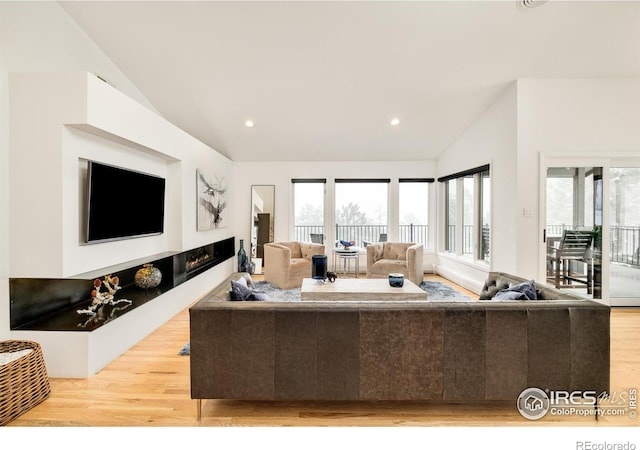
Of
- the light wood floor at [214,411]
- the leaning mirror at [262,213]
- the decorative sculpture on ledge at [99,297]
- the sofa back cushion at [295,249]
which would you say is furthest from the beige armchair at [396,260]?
the decorative sculpture on ledge at [99,297]

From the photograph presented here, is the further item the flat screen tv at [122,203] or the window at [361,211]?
the window at [361,211]

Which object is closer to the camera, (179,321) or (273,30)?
(273,30)

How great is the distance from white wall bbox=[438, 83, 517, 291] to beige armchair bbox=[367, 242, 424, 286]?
2.83ft

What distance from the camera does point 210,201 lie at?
553 cm

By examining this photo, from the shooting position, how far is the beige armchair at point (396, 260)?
553cm

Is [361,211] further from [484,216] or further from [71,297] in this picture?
[71,297]

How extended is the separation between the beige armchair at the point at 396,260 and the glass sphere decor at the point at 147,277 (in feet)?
11.3

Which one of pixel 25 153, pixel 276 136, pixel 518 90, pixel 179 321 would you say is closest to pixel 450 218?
pixel 518 90

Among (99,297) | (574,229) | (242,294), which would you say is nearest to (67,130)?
(99,297)

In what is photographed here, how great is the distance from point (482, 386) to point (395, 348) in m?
0.57

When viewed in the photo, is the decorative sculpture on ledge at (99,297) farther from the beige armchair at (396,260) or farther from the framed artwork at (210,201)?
the beige armchair at (396,260)

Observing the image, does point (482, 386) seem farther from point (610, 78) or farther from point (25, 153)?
point (610, 78)

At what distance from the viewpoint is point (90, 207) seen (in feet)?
9.56

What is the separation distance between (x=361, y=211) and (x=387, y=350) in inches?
216
